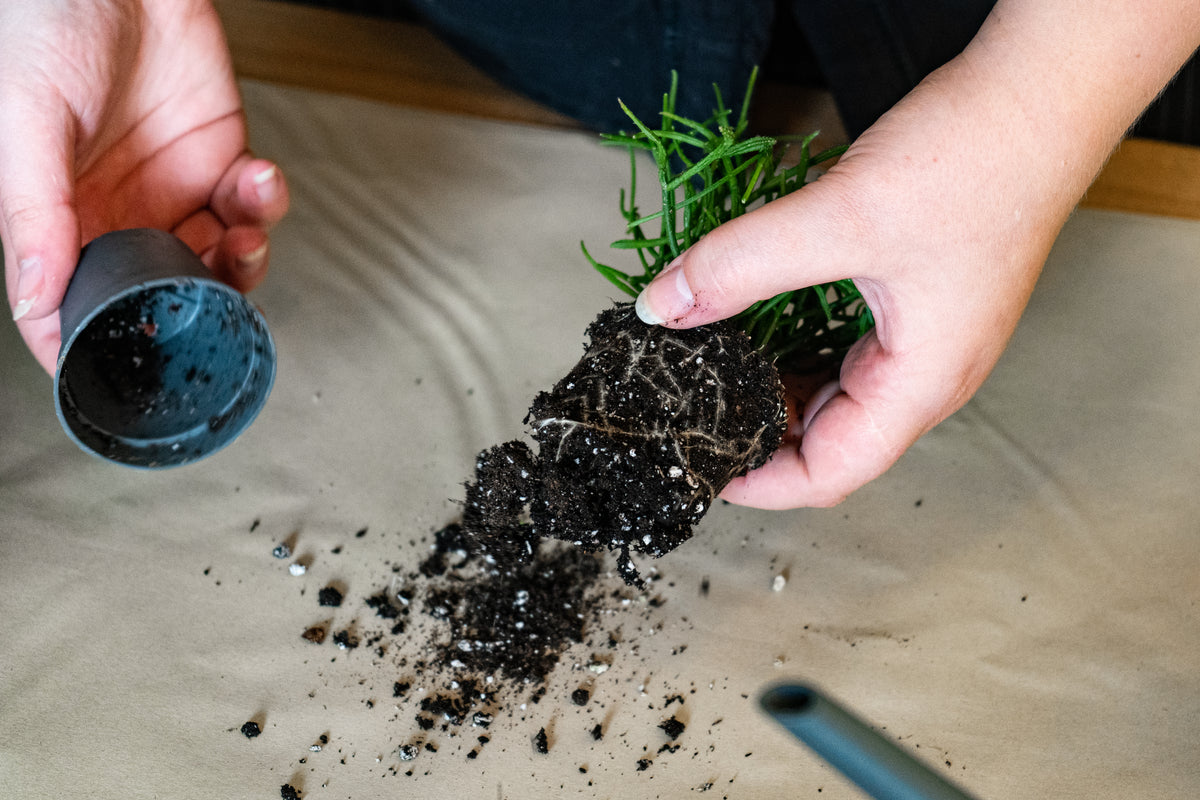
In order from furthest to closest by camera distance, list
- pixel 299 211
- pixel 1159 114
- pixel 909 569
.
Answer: pixel 1159 114 → pixel 299 211 → pixel 909 569

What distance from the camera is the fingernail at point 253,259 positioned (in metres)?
1.07

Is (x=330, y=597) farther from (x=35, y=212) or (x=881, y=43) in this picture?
(x=881, y=43)

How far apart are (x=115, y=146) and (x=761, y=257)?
2.65 ft

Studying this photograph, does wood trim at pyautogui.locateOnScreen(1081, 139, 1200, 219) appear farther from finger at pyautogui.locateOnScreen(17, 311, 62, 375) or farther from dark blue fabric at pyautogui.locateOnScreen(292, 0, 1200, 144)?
finger at pyautogui.locateOnScreen(17, 311, 62, 375)

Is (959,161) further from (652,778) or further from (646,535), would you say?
(652,778)


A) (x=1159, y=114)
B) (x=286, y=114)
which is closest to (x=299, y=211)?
(x=286, y=114)

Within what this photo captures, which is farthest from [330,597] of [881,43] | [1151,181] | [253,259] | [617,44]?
[1151,181]

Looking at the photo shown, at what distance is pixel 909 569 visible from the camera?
3.49 ft

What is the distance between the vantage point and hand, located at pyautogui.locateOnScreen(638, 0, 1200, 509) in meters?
0.76

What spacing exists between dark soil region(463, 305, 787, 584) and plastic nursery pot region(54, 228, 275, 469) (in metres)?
0.27

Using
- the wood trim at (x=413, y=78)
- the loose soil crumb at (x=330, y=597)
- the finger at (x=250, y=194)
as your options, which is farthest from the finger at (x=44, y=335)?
the wood trim at (x=413, y=78)

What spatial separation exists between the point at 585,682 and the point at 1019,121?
716 mm

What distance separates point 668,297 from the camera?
2.56 ft

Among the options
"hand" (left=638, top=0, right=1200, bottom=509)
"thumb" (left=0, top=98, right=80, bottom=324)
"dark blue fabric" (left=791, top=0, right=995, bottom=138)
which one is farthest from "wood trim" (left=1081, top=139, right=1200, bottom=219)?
"thumb" (left=0, top=98, right=80, bottom=324)
